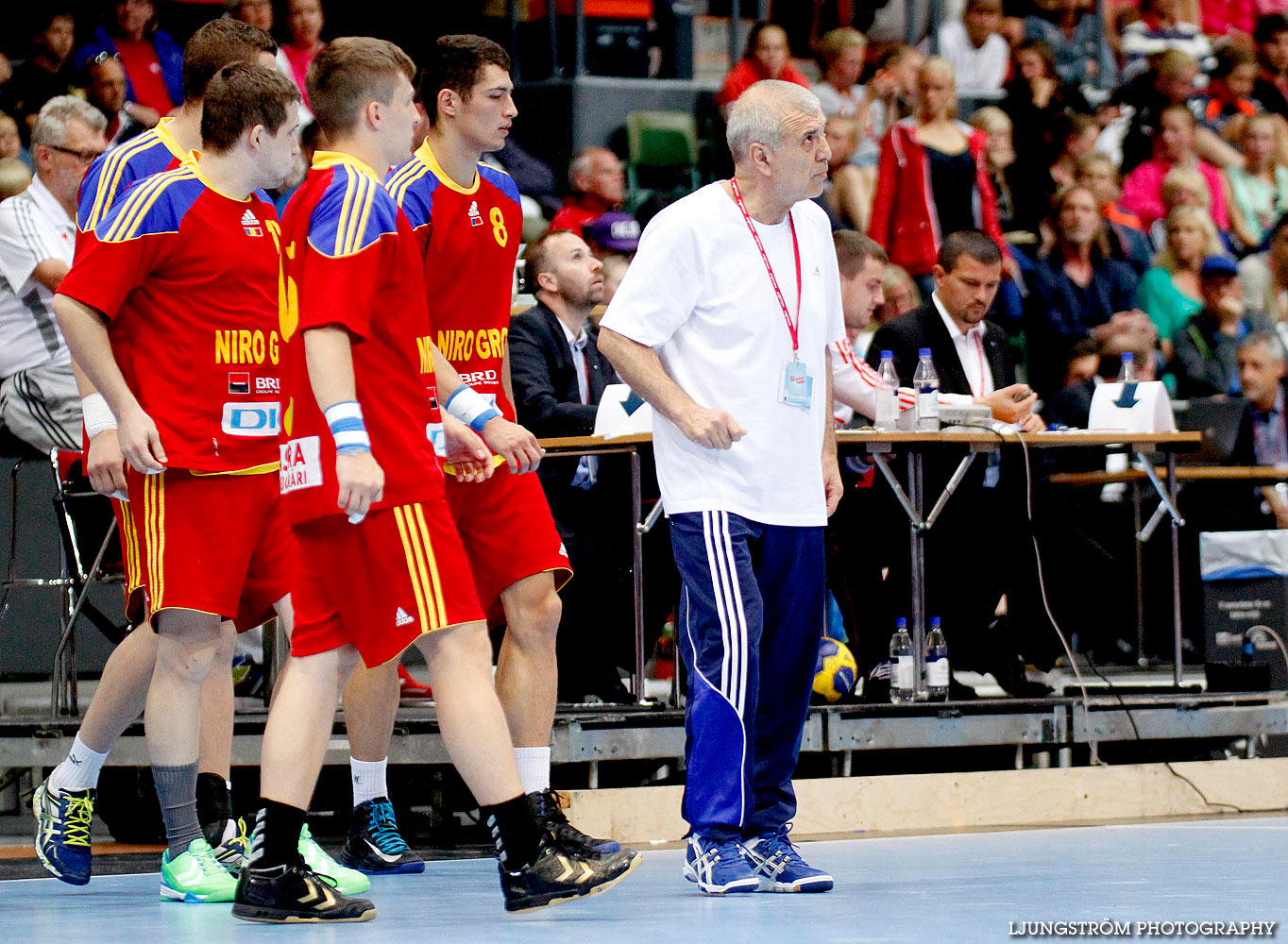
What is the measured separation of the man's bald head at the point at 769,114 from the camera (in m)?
4.38

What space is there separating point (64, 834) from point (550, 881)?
142 cm

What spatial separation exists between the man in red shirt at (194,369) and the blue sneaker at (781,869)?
122cm

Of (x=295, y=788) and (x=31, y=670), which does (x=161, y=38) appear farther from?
(x=295, y=788)

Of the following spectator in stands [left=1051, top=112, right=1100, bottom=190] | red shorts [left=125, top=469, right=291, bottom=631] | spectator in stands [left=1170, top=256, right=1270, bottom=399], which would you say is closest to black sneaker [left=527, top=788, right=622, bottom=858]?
red shorts [left=125, top=469, right=291, bottom=631]

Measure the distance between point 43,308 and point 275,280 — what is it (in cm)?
236

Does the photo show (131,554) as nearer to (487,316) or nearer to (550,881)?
(487,316)

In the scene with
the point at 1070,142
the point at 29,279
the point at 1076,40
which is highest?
the point at 1076,40

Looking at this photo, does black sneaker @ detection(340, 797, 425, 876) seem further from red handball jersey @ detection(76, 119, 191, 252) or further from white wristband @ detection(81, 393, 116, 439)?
red handball jersey @ detection(76, 119, 191, 252)

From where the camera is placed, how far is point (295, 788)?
12.2ft

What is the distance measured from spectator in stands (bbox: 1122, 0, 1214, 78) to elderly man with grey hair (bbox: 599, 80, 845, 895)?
10.9 metres

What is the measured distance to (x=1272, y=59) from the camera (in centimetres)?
1453

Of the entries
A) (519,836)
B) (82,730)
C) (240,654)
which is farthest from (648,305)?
(240,654)

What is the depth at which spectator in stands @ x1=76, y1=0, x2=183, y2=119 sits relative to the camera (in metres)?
10.1

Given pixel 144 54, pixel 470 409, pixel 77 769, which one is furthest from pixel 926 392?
pixel 144 54
